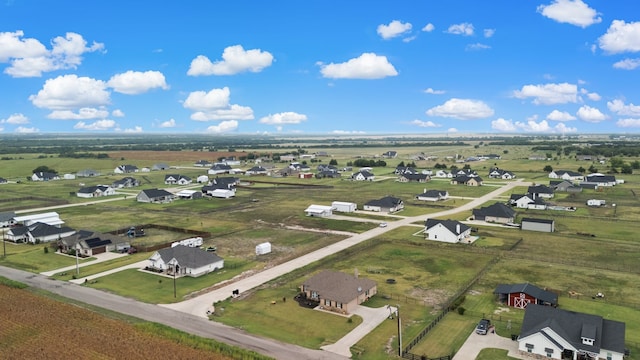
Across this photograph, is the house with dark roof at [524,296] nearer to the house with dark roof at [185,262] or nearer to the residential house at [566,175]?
the house with dark roof at [185,262]

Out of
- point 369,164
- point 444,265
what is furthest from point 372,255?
point 369,164

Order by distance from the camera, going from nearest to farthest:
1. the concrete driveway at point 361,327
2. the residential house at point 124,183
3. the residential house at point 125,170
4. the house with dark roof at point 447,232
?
the concrete driveway at point 361,327 < the house with dark roof at point 447,232 < the residential house at point 124,183 < the residential house at point 125,170

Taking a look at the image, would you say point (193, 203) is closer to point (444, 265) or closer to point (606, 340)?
point (444, 265)

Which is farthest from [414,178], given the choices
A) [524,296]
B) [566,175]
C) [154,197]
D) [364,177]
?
[524,296]

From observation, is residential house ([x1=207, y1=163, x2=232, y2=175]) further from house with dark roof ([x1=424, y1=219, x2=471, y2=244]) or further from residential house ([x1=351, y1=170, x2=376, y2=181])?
house with dark roof ([x1=424, y1=219, x2=471, y2=244])

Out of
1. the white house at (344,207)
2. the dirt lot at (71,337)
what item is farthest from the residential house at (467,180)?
the dirt lot at (71,337)

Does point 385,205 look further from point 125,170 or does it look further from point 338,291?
point 125,170

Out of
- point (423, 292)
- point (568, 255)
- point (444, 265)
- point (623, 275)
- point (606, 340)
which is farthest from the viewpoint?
point (568, 255)
